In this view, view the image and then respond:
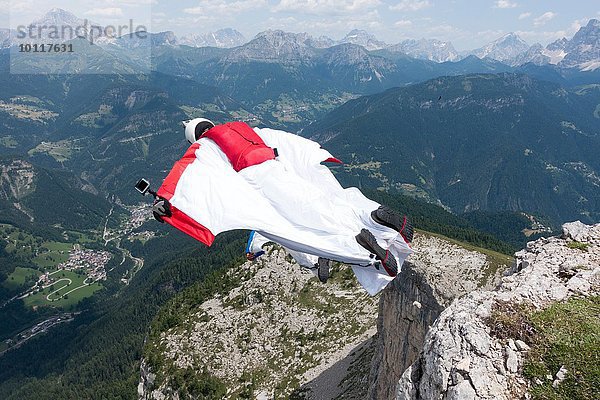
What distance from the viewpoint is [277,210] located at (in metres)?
15.6

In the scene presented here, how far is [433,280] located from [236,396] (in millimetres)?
34144

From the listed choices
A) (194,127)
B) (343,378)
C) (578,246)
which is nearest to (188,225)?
(194,127)

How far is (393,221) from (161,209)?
28.0 ft

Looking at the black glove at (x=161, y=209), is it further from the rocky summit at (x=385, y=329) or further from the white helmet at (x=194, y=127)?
the rocky summit at (x=385, y=329)

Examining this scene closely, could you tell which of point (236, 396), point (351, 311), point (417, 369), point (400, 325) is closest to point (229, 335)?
point (236, 396)

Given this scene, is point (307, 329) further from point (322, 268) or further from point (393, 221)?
point (393, 221)

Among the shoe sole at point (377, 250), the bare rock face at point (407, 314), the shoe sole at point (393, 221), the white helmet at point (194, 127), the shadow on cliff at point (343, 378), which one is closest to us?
the shoe sole at point (377, 250)

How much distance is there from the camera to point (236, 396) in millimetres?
53875

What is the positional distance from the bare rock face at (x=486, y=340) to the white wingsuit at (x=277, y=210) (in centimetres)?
Result: 433

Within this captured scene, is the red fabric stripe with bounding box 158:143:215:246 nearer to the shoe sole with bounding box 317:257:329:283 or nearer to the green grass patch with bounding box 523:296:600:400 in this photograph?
the shoe sole with bounding box 317:257:329:283

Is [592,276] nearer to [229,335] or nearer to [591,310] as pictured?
[591,310]

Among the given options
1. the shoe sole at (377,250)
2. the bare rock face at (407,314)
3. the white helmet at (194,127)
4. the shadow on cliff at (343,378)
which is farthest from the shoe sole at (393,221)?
the shadow on cliff at (343,378)

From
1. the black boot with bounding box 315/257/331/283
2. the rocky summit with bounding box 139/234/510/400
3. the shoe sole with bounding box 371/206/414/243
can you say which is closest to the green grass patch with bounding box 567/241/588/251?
the shoe sole with bounding box 371/206/414/243

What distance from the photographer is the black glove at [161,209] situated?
14189mm
